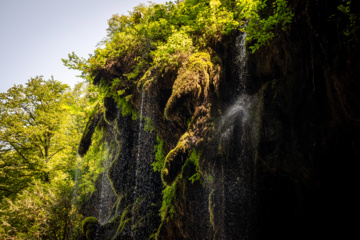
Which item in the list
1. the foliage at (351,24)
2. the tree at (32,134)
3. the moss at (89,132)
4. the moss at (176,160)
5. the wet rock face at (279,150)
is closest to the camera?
the foliage at (351,24)

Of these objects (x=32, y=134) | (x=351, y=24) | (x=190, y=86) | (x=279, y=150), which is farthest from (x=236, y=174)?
(x=32, y=134)

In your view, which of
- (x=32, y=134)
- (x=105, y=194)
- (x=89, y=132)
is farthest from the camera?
(x=105, y=194)

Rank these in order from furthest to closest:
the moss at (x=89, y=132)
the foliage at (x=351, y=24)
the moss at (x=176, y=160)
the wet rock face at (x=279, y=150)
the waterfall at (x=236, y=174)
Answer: the moss at (x=89, y=132)
the moss at (x=176, y=160)
the waterfall at (x=236, y=174)
the wet rock face at (x=279, y=150)
the foliage at (x=351, y=24)

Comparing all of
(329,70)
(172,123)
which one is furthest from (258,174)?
(172,123)

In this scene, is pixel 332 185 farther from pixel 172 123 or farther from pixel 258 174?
pixel 172 123

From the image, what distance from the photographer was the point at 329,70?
4438mm

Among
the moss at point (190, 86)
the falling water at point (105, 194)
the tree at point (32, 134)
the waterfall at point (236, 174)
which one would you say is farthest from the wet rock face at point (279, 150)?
the tree at point (32, 134)

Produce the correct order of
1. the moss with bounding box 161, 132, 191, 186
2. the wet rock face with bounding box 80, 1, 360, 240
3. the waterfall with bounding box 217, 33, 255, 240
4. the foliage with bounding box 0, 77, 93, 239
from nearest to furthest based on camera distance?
the wet rock face with bounding box 80, 1, 360, 240
the waterfall with bounding box 217, 33, 255, 240
the moss with bounding box 161, 132, 191, 186
the foliage with bounding box 0, 77, 93, 239

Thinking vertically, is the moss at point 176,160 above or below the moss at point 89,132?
below

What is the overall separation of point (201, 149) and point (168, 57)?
128 inches

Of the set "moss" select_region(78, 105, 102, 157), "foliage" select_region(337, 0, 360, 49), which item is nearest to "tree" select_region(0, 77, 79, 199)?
"moss" select_region(78, 105, 102, 157)

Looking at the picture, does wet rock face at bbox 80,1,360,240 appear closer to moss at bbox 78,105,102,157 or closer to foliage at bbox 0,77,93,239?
foliage at bbox 0,77,93,239

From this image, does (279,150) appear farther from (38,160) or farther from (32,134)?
(32,134)

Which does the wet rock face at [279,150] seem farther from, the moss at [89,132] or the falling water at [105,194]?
the falling water at [105,194]
